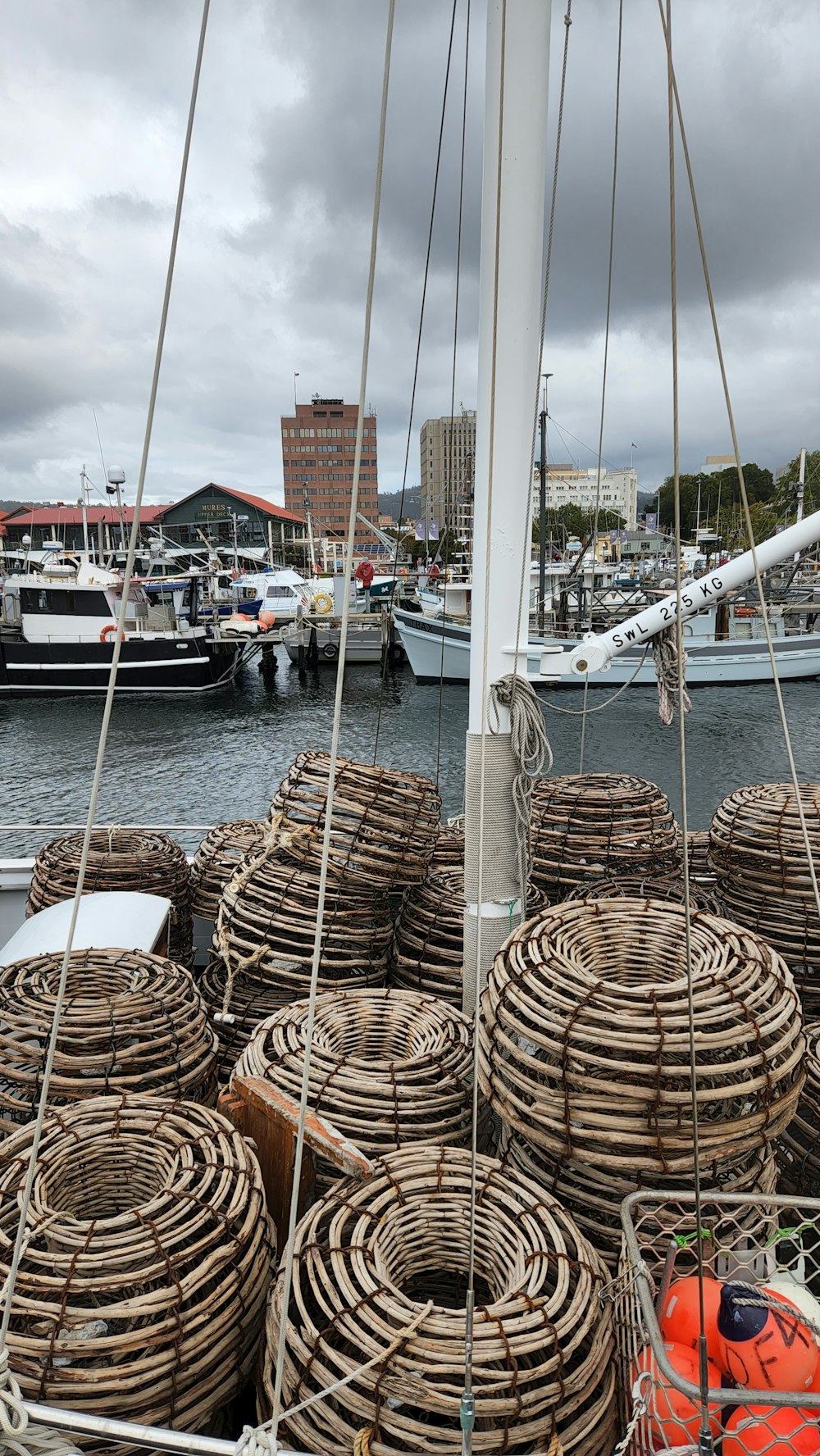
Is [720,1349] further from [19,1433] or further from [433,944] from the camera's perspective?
[433,944]

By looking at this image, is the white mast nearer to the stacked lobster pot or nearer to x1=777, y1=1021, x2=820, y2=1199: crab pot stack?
the stacked lobster pot

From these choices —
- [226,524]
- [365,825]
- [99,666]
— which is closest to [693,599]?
[365,825]

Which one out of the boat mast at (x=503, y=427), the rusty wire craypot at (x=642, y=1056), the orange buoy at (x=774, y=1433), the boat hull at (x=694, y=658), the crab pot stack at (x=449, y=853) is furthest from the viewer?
the boat hull at (x=694, y=658)

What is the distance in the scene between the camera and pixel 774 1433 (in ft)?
5.35

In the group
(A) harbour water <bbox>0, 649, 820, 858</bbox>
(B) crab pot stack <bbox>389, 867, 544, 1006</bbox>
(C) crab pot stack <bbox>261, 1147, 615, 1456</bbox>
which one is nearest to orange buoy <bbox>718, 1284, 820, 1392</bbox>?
(C) crab pot stack <bbox>261, 1147, 615, 1456</bbox>

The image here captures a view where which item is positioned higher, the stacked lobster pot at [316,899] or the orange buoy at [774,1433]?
the stacked lobster pot at [316,899]

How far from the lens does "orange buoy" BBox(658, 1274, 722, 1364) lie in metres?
1.82

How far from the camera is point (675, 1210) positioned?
241 cm

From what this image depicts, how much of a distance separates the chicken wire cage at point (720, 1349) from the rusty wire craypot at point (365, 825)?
5.69 feet

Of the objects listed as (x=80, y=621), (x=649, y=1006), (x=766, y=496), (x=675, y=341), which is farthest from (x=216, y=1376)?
(x=766, y=496)

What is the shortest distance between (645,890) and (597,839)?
322 millimetres

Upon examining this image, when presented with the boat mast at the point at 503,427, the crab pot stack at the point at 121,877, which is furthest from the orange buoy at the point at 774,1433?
the crab pot stack at the point at 121,877

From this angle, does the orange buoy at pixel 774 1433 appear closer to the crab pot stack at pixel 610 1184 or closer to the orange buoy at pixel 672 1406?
the orange buoy at pixel 672 1406

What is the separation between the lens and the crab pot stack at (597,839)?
13.2ft
